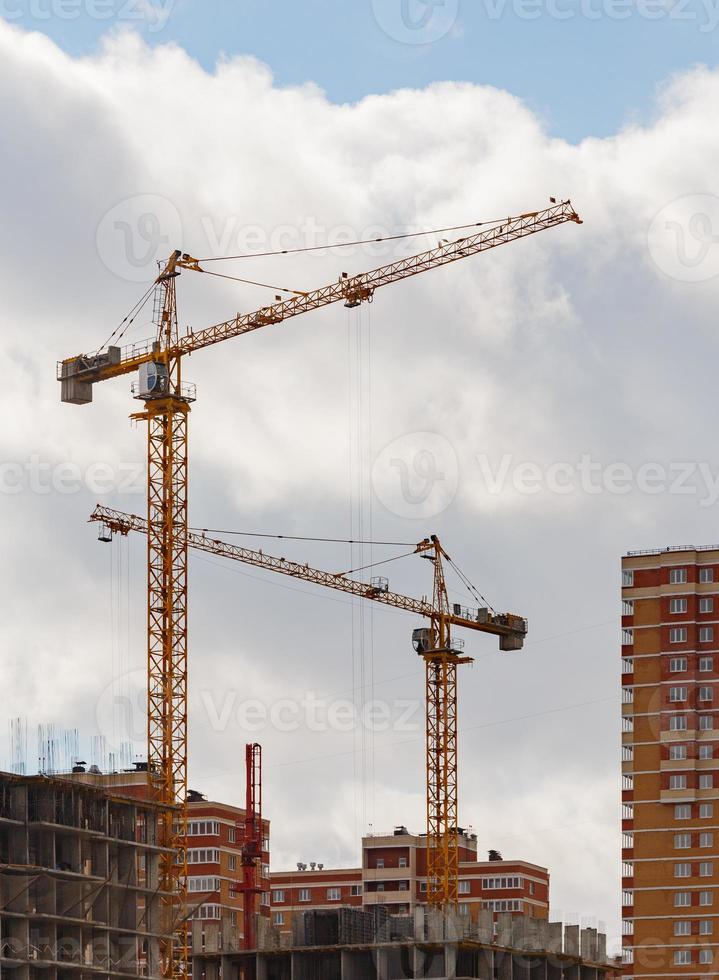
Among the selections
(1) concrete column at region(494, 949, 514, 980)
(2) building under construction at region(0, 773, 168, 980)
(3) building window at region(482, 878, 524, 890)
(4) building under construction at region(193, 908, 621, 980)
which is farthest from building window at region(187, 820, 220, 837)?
(2) building under construction at region(0, 773, 168, 980)

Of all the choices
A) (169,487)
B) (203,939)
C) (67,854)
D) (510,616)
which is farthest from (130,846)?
(510,616)

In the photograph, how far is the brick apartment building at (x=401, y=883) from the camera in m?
174

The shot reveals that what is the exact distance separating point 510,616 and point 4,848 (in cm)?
6922

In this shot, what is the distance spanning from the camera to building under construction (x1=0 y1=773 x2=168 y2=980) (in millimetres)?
84438

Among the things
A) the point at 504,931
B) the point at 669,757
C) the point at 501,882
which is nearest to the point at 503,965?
the point at 504,931

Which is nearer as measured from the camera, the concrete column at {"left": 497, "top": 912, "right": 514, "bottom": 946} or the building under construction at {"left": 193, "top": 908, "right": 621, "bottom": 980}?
the building under construction at {"left": 193, "top": 908, "right": 621, "bottom": 980}

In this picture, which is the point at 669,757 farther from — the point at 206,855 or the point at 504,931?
the point at 504,931

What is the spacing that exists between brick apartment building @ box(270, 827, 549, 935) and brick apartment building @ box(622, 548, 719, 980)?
20.8 meters

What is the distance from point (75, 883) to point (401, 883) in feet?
300

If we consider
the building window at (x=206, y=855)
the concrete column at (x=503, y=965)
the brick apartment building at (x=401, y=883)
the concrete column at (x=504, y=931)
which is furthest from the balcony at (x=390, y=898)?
the concrete column at (x=503, y=965)

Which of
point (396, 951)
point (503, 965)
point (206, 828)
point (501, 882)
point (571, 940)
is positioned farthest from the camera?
point (501, 882)

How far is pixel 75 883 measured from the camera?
8881cm

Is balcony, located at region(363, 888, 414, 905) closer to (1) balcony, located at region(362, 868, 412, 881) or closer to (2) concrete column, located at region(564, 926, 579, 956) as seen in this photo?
(1) balcony, located at region(362, 868, 412, 881)

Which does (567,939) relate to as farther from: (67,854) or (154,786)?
(67,854)
